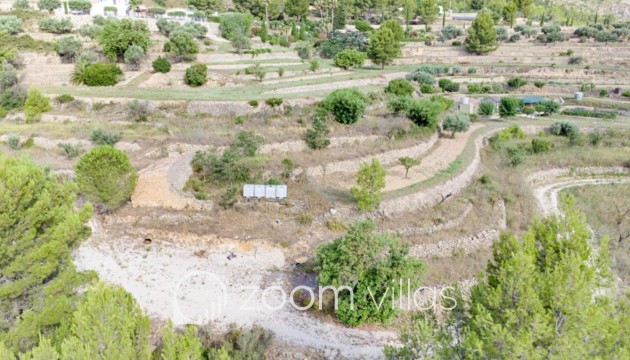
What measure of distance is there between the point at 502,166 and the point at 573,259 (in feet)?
78.0

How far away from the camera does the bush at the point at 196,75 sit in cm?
3997

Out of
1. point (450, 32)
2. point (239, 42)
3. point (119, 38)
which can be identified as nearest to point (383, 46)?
point (239, 42)

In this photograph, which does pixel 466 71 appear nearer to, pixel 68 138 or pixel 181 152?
pixel 181 152

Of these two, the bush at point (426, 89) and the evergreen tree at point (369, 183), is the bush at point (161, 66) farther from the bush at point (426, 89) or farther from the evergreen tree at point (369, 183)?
the evergreen tree at point (369, 183)

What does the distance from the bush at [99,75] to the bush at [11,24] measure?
16.3 meters

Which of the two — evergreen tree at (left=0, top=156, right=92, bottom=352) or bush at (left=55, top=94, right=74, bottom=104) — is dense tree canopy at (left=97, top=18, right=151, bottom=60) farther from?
evergreen tree at (left=0, top=156, right=92, bottom=352)

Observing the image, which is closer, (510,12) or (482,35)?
(482,35)

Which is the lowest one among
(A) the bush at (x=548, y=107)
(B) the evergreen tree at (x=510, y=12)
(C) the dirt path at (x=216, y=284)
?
(C) the dirt path at (x=216, y=284)

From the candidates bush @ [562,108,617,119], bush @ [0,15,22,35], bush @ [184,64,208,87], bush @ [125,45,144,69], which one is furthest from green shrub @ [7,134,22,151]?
bush @ [562,108,617,119]

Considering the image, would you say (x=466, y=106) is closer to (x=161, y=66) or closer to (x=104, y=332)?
(x=161, y=66)

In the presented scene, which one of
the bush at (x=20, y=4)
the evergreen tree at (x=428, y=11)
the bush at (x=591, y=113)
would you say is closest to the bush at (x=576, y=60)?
the bush at (x=591, y=113)

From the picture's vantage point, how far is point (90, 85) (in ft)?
127

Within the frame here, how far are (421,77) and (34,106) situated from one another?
35727mm

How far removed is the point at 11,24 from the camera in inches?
1876
